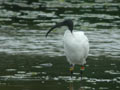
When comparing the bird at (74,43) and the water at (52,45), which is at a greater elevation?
the bird at (74,43)

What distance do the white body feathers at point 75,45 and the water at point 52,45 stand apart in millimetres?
429

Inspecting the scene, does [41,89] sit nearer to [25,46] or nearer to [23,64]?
[23,64]

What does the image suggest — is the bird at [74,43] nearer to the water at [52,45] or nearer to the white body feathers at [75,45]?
the white body feathers at [75,45]

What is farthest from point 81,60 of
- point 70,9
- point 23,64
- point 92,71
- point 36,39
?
point 70,9

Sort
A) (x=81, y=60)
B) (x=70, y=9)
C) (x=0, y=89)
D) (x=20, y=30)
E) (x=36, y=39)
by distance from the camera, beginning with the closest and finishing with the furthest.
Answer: (x=0, y=89)
(x=81, y=60)
(x=36, y=39)
(x=20, y=30)
(x=70, y=9)

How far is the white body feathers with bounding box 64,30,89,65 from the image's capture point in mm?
11016

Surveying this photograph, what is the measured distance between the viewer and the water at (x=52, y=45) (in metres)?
10.6

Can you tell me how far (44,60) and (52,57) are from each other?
0.41 metres

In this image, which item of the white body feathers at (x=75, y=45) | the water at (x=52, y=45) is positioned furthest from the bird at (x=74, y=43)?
the water at (x=52, y=45)

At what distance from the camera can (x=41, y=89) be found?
9.91m

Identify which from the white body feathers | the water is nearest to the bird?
the white body feathers

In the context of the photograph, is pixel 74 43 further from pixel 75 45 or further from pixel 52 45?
pixel 52 45

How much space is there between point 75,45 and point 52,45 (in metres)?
3.81

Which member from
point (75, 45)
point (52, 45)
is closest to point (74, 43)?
point (75, 45)
